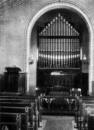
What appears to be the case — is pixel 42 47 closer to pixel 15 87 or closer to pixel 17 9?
pixel 17 9

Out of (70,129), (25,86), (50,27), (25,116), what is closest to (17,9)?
(50,27)

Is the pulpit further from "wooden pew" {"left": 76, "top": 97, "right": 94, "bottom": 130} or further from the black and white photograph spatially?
"wooden pew" {"left": 76, "top": 97, "right": 94, "bottom": 130}

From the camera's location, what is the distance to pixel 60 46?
16.2 m

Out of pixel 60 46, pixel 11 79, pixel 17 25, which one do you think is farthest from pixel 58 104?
pixel 60 46

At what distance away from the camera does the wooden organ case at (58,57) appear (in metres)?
16.1

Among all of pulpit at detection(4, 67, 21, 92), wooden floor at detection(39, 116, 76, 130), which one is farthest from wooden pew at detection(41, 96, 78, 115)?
wooden floor at detection(39, 116, 76, 130)

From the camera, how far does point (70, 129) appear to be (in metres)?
8.59

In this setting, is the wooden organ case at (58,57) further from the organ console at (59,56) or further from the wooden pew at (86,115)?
the wooden pew at (86,115)

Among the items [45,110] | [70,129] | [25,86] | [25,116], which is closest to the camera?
[25,116]

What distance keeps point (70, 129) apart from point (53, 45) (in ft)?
26.8

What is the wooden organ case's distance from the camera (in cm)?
1614

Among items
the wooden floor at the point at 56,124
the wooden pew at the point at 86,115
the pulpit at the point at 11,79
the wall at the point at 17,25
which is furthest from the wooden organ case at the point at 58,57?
the wooden pew at the point at 86,115

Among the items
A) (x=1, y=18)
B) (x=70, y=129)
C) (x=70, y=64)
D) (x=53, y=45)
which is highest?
(x=1, y=18)

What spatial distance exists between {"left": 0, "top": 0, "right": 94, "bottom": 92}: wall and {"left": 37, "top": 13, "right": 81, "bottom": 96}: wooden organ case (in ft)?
7.12
